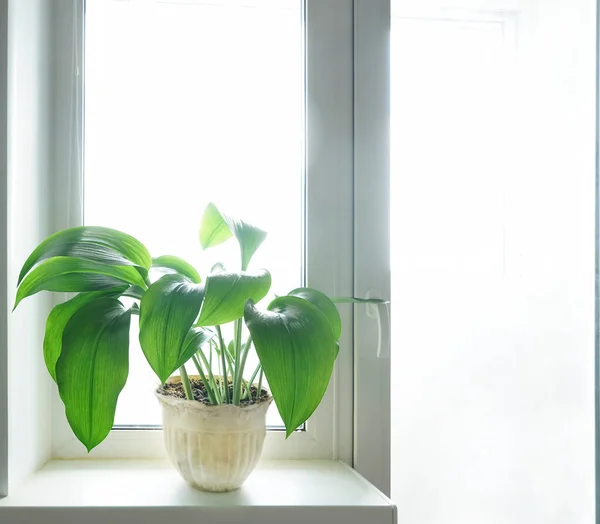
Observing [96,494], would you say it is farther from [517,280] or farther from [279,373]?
[517,280]

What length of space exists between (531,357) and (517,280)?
0.51 ft

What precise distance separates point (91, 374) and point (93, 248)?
185 mm

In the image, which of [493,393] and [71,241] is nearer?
[71,241]

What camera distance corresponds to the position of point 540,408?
1133 millimetres

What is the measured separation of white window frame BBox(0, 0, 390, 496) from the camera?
110 cm

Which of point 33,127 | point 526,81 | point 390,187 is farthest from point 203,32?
point 526,81

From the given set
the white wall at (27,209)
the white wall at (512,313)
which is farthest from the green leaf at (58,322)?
the white wall at (512,313)

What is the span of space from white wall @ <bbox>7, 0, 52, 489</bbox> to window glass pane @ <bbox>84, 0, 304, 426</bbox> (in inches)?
3.5

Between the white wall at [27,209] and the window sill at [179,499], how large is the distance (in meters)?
0.07

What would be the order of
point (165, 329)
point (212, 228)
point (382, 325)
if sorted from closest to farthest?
point (165, 329) → point (212, 228) → point (382, 325)

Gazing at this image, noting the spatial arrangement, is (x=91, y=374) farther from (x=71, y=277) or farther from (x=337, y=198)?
(x=337, y=198)

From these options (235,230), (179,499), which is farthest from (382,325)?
(179,499)

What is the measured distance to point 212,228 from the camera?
38.6 inches

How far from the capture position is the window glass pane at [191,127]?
1.14 meters
